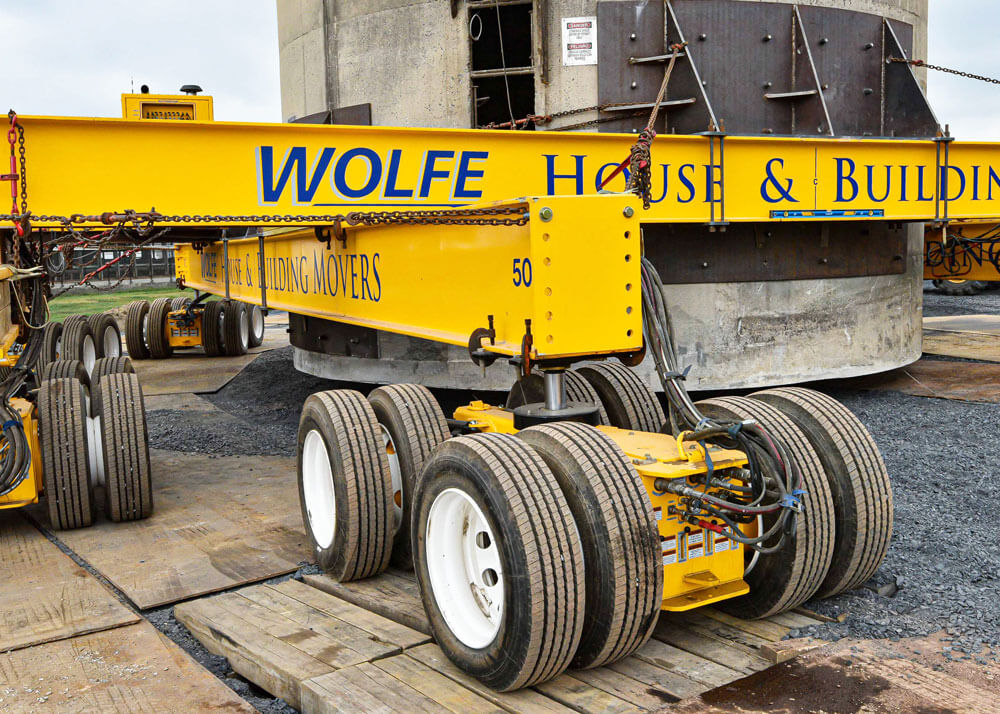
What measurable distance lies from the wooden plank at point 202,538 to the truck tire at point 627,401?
205 centimetres

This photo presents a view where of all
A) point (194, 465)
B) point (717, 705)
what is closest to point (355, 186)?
point (194, 465)

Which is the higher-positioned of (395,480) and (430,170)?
(430,170)

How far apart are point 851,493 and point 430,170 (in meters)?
3.80

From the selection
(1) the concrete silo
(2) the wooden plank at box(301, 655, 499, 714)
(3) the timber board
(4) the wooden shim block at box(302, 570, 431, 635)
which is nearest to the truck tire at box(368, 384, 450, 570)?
(4) the wooden shim block at box(302, 570, 431, 635)

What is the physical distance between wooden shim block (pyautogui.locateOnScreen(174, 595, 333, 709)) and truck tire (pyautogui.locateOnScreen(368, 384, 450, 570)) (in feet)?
3.28

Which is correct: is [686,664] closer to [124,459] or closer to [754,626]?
[754,626]

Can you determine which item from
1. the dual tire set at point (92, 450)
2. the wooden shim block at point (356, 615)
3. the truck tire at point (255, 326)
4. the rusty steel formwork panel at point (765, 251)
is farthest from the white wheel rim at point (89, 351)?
the wooden shim block at point (356, 615)

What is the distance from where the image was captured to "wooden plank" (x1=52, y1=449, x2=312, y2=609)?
555cm

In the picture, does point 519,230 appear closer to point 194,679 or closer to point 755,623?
point 755,623

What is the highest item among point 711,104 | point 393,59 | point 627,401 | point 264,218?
point 393,59

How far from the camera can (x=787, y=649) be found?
13.7 feet

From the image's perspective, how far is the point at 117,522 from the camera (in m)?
6.78

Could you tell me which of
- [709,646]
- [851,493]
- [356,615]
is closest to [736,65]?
[851,493]

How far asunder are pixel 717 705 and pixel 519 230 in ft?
7.38
